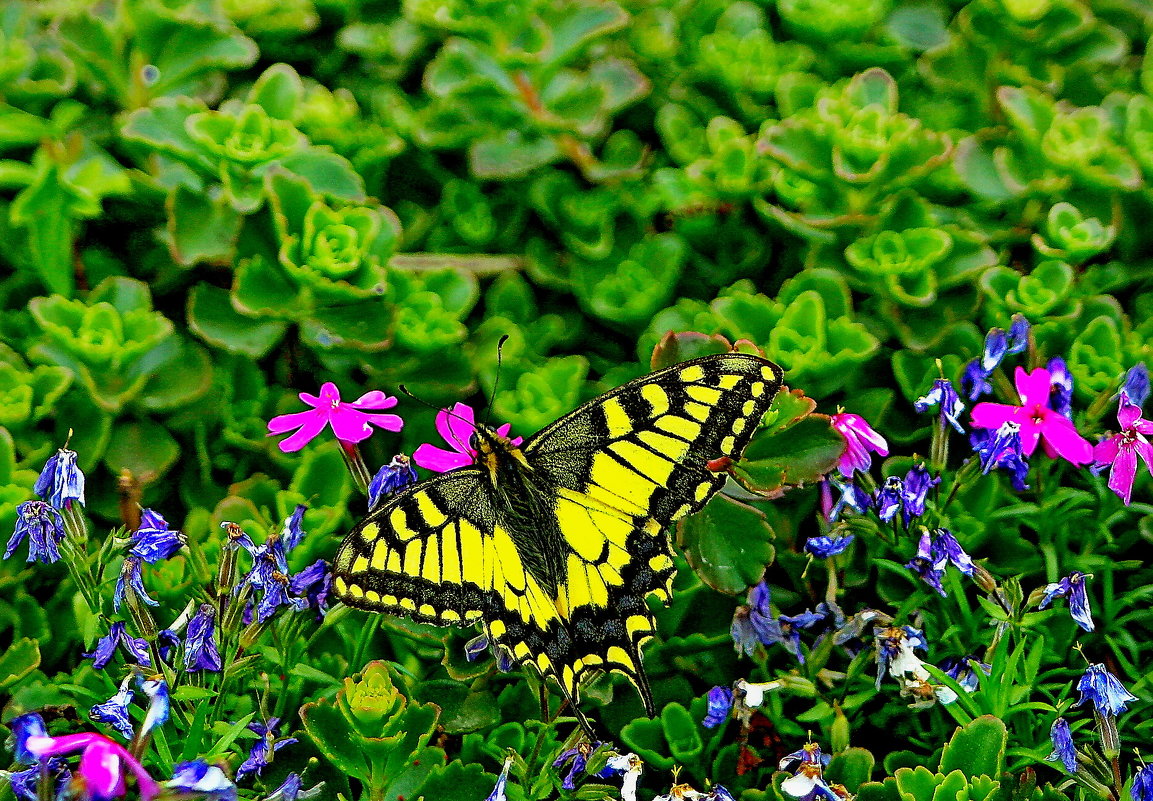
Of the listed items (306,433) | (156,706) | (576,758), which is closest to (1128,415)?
(576,758)

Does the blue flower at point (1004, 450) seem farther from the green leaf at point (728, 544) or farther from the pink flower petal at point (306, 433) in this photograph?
the pink flower petal at point (306, 433)

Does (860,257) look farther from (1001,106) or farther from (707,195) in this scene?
(1001,106)

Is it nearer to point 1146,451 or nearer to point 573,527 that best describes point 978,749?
point 1146,451

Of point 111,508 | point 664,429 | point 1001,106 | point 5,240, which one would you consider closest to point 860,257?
point 1001,106

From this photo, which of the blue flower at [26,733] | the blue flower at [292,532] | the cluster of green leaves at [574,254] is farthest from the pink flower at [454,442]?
the blue flower at [26,733]

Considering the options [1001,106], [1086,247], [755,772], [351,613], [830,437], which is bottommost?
[755,772]

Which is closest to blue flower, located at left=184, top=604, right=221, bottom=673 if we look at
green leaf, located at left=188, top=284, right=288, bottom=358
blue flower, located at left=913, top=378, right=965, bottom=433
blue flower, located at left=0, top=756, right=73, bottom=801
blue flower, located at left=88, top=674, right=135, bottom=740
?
blue flower, located at left=88, top=674, right=135, bottom=740
